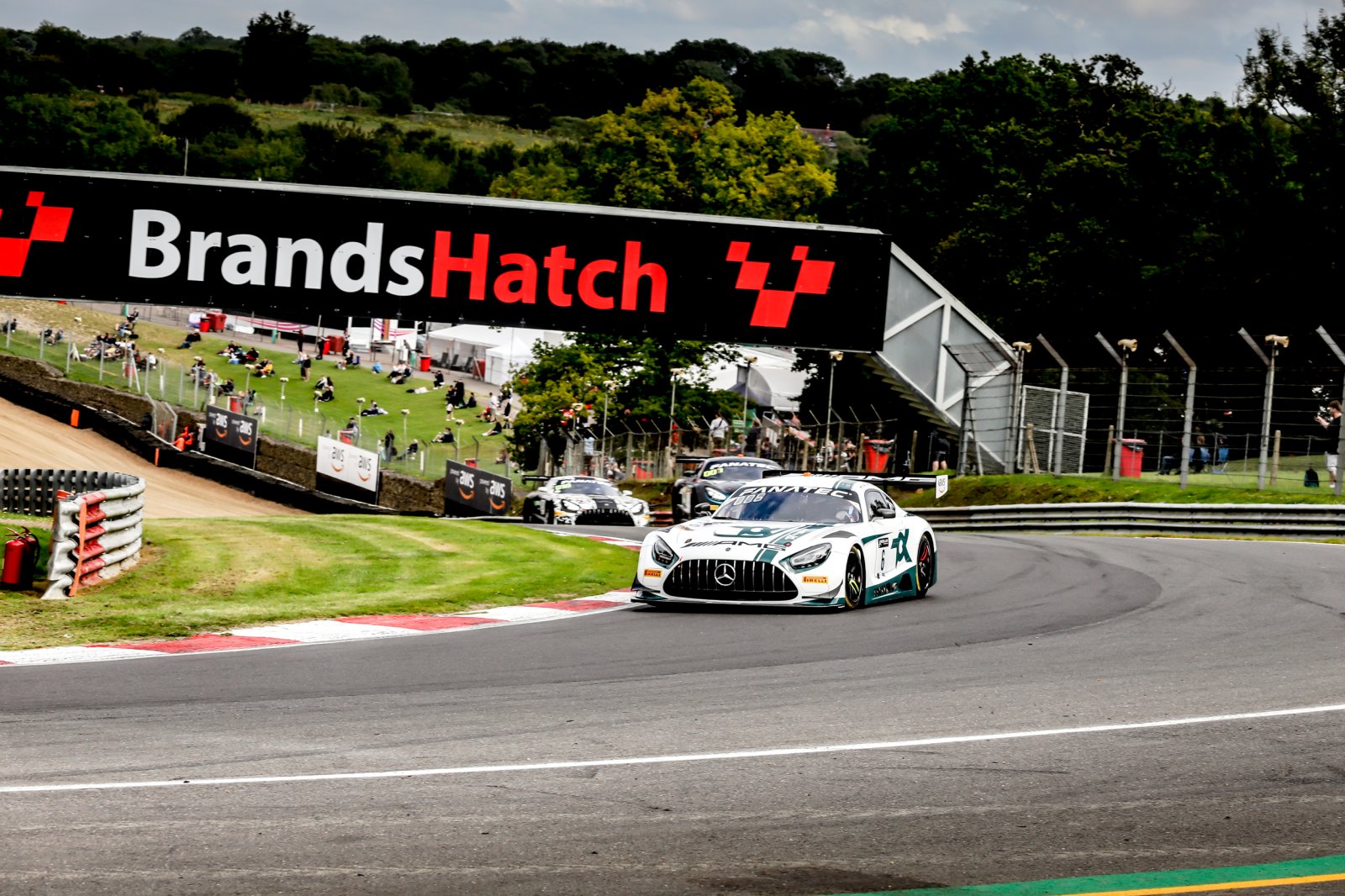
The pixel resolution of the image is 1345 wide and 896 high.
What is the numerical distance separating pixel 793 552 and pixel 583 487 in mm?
19193

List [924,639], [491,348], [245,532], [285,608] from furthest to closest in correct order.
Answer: [491,348]
[245,532]
[285,608]
[924,639]

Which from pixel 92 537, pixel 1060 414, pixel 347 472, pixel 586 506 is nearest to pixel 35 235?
pixel 586 506

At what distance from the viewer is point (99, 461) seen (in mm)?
46281

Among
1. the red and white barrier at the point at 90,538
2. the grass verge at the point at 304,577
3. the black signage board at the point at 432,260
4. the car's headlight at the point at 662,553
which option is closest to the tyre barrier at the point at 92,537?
the red and white barrier at the point at 90,538

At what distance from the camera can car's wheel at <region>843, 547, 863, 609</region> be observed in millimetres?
13625

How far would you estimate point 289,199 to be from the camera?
1180 inches

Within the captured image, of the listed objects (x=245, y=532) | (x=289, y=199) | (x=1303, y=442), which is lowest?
(x=245, y=532)

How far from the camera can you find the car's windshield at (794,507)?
47.1 ft

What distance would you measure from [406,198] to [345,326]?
51435mm

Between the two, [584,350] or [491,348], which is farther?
[491,348]

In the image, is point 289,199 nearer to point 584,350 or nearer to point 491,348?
point 584,350

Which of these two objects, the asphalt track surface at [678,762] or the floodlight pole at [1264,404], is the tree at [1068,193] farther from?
the asphalt track surface at [678,762]

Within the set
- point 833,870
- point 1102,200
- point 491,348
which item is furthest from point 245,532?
point 491,348

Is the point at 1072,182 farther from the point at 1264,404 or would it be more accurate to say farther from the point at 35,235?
the point at 35,235
